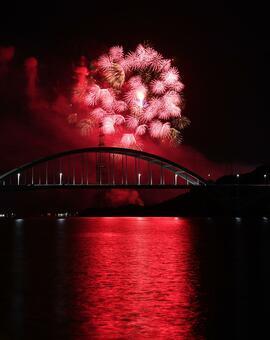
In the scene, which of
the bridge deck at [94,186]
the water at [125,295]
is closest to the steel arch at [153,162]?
the bridge deck at [94,186]

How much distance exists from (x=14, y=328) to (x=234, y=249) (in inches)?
1429

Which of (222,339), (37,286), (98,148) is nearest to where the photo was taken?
(222,339)

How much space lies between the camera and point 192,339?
22.8m

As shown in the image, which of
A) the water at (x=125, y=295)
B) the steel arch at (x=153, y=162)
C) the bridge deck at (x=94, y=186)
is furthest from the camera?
the steel arch at (x=153, y=162)

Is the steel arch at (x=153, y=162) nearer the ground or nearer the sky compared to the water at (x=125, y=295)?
nearer the sky

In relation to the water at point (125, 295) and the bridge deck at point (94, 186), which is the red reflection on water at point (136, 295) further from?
the bridge deck at point (94, 186)

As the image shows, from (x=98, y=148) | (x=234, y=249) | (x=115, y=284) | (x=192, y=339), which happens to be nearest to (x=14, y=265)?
(x=115, y=284)

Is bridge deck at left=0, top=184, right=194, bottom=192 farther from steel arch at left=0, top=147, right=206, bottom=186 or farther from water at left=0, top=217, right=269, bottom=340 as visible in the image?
Answer: water at left=0, top=217, right=269, bottom=340

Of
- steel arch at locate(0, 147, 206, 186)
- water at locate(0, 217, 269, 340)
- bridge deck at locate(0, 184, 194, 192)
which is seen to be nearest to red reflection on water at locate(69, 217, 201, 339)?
water at locate(0, 217, 269, 340)

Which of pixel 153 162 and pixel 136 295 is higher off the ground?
pixel 153 162

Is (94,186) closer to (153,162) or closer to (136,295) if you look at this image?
(153,162)

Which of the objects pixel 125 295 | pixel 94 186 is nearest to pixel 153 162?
pixel 94 186

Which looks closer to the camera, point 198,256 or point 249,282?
point 249,282

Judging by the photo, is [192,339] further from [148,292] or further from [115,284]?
[115,284]
